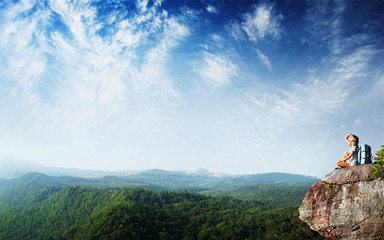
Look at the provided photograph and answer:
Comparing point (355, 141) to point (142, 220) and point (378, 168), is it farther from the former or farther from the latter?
point (142, 220)

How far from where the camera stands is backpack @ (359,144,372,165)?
36.0ft

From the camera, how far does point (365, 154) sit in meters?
11.0

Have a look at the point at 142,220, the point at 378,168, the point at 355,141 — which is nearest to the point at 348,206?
the point at 378,168

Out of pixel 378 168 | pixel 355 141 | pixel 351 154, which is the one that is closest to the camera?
pixel 378 168

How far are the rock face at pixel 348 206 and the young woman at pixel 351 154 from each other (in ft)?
1.29

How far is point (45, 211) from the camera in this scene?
128 meters

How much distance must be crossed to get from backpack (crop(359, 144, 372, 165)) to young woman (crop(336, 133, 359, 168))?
249 millimetres

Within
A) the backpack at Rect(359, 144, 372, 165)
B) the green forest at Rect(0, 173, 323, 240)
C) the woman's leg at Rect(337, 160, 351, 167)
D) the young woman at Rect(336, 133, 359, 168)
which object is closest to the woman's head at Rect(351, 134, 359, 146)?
the young woman at Rect(336, 133, 359, 168)

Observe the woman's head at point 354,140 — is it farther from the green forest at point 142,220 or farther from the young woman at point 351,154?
the green forest at point 142,220

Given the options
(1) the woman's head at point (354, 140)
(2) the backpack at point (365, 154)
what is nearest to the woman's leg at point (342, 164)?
(2) the backpack at point (365, 154)

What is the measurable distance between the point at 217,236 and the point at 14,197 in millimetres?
225809

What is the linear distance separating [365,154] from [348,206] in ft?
10.0

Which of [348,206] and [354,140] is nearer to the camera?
[348,206]

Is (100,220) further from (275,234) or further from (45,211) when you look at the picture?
(45,211)
